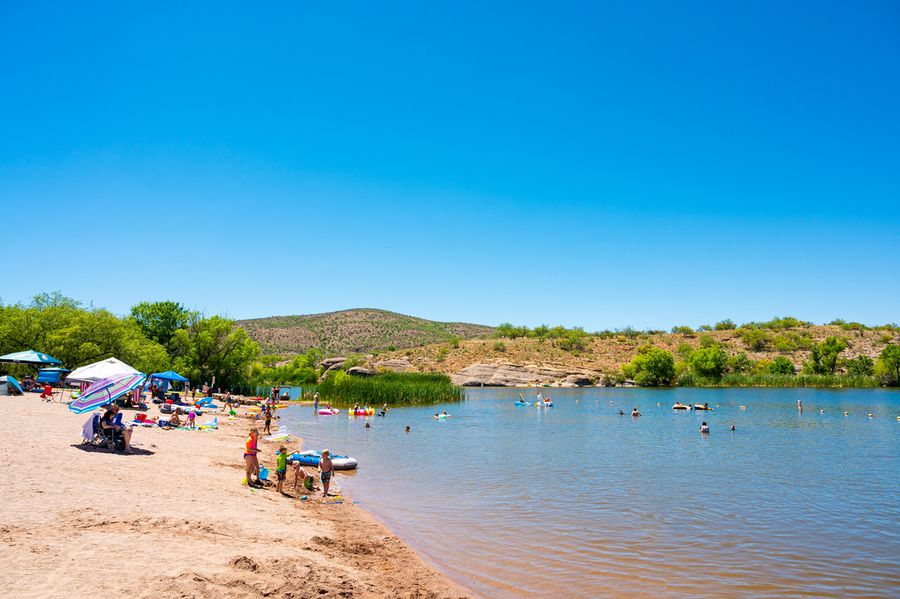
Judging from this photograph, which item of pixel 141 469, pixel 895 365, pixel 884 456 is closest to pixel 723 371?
pixel 895 365

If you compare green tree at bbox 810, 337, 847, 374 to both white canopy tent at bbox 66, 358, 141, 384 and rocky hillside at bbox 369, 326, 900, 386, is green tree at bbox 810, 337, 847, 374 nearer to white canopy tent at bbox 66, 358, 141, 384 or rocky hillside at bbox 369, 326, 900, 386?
rocky hillside at bbox 369, 326, 900, 386

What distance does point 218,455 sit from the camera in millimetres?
21109

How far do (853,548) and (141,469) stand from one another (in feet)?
56.8

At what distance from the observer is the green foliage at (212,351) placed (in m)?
59.6

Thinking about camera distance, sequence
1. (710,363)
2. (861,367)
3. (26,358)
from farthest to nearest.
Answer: (710,363) → (861,367) → (26,358)

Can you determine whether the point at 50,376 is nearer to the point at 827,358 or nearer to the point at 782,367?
the point at 782,367

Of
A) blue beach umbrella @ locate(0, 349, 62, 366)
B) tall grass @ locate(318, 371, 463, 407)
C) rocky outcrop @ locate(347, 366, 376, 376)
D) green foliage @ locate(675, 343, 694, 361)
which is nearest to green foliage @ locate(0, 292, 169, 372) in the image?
blue beach umbrella @ locate(0, 349, 62, 366)

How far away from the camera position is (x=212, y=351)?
61.3 m

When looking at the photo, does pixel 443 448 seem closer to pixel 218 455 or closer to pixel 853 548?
pixel 218 455

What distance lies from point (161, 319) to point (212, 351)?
21.9 feet

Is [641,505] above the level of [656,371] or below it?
below

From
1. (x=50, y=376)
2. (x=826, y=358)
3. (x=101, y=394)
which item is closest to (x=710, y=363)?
(x=826, y=358)

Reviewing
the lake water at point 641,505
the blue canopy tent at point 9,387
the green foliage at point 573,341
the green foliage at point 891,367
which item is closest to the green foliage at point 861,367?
the green foliage at point 891,367

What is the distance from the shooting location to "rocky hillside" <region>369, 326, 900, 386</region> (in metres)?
92.2
